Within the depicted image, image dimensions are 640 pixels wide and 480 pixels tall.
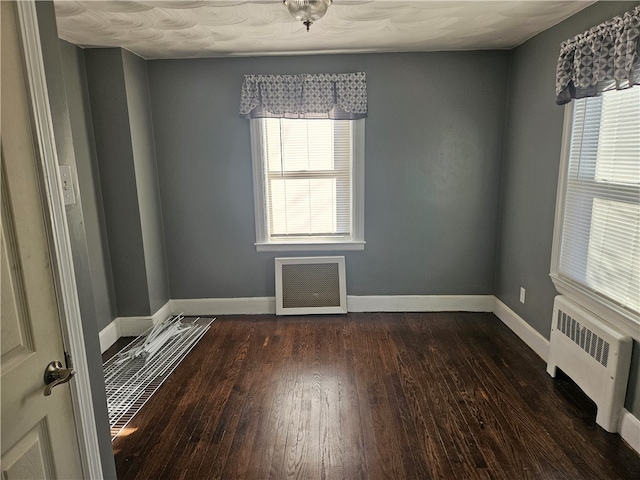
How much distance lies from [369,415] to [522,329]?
5.16ft

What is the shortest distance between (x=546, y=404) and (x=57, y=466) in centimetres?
240

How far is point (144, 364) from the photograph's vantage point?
2.84m

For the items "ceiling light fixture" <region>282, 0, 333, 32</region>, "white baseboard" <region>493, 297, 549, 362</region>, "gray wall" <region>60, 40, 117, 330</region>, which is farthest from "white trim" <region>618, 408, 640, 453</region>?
"gray wall" <region>60, 40, 117, 330</region>

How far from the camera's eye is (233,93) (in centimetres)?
330

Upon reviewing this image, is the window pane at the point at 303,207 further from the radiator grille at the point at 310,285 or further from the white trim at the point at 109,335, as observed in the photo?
the white trim at the point at 109,335

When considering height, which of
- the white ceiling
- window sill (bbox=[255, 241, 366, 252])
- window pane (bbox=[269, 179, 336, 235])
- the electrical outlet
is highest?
the white ceiling

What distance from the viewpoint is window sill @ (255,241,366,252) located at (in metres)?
3.57

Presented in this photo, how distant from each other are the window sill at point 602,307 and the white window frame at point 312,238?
1.57 meters

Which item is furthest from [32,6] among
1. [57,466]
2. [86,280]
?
[57,466]

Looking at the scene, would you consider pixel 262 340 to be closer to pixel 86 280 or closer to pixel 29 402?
pixel 86 280

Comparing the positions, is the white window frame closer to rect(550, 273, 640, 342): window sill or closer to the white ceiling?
the white ceiling

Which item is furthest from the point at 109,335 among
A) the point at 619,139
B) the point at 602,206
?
the point at 619,139

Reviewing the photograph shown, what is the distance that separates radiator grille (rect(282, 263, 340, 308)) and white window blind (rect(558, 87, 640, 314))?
1.81 m

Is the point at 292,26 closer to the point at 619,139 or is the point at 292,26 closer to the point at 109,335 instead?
the point at 619,139
